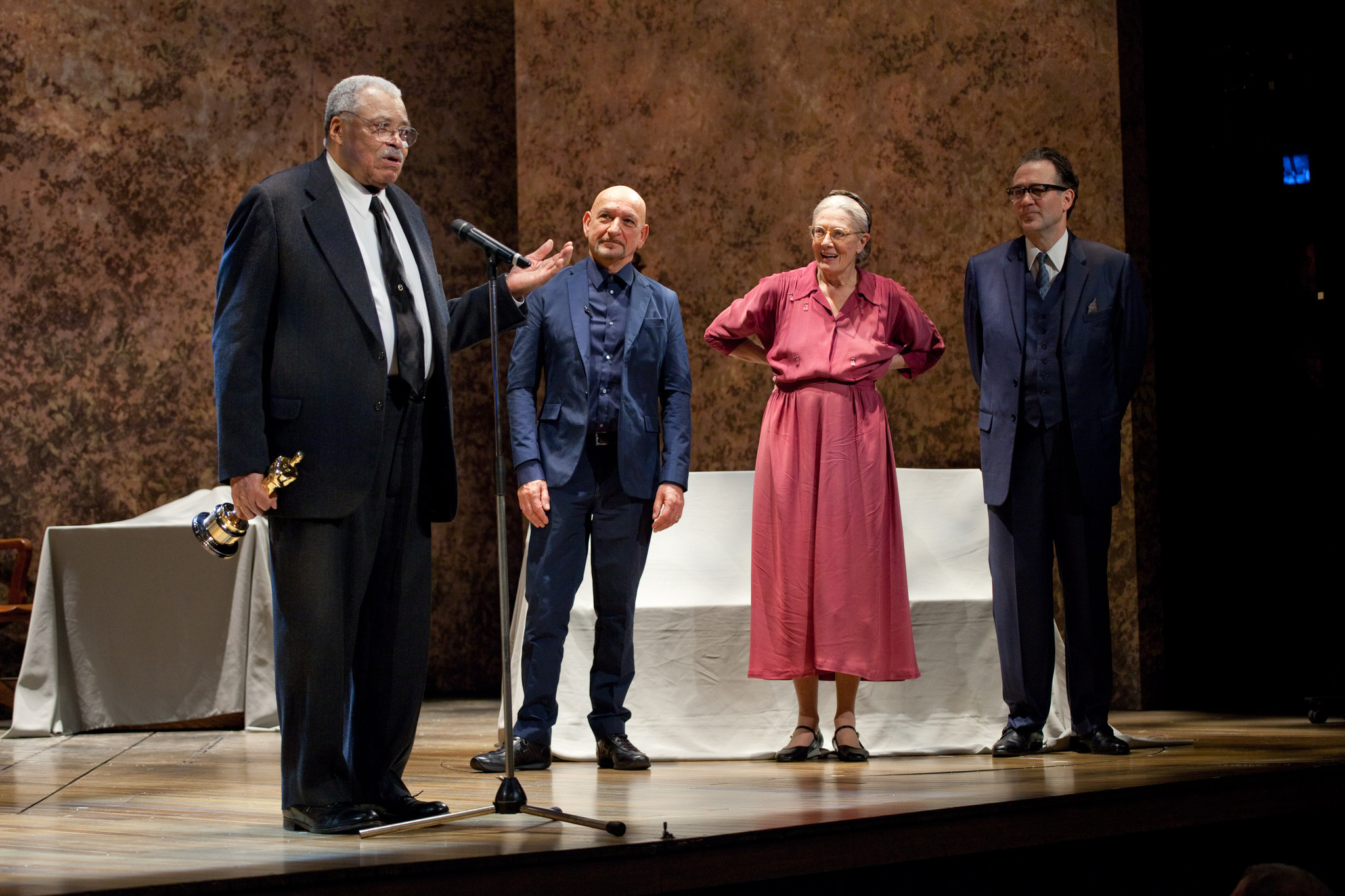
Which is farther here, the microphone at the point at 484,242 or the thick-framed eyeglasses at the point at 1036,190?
the thick-framed eyeglasses at the point at 1036,190

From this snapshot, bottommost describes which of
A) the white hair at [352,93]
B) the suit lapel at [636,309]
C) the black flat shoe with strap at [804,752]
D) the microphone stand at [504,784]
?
the black flat shoe with strap at [804,752]

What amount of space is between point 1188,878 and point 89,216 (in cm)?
527

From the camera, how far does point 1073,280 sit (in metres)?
3.84

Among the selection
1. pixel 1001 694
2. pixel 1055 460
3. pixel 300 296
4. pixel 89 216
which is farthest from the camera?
pixel 89 216

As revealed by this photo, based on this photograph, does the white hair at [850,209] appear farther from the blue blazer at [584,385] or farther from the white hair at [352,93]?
the white hair at [352,93]

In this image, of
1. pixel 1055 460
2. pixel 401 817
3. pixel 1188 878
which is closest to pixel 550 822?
pixel 401 817

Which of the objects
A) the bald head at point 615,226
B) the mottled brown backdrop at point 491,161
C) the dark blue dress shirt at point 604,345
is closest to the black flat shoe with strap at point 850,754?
the dark blue dress shirt at point 604,345

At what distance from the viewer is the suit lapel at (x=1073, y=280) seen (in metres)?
3.81

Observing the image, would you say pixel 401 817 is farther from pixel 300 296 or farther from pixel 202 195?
pixel 202 195

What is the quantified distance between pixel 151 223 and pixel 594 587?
3.58 m

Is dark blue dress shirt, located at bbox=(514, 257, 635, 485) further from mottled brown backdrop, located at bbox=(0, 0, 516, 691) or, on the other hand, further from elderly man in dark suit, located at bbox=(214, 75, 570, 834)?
mottled brown backdrop, located at bbox=(0, 0, 516, 691)

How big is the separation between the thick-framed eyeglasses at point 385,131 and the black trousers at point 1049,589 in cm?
202

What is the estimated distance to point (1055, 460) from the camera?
3.78 m

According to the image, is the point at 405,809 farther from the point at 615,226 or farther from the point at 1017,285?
the point at 1017,285
